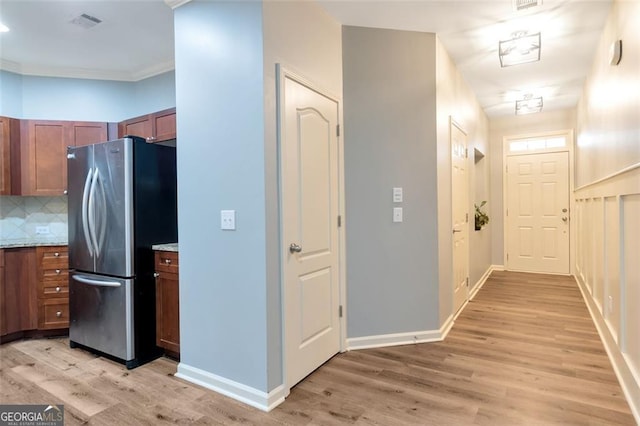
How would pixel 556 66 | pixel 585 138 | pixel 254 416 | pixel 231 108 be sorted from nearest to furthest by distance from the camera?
pixel 254 416
pixel 231 108
pixel 556 66
pixel 585 138

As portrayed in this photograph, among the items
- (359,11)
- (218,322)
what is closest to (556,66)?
(359,11)

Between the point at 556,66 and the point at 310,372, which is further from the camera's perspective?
the point at 556,66

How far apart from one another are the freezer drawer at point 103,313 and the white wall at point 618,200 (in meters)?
3.30

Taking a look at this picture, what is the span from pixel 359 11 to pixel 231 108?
52.6 inches

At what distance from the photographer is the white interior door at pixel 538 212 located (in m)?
5.87

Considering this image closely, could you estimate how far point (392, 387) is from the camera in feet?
7.72

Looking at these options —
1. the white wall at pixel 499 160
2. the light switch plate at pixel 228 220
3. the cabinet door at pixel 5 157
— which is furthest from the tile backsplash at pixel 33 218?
the white wall at pixel 499 160

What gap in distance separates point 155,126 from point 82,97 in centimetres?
124

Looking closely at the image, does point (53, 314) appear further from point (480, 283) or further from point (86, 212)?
point (480, 283)

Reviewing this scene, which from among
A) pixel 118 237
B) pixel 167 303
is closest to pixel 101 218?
pixel 118 237

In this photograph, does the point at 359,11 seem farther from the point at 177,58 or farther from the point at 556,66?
the point at 556,66

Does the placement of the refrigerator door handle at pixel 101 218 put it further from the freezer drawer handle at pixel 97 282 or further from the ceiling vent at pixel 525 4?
the ceiling vent at pixel 525 4

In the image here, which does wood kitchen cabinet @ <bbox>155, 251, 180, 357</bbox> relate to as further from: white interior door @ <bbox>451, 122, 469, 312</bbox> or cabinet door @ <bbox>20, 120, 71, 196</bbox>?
white interior door @ <bbox>451, 122, 469, 312</bbox>

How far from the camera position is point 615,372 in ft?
8.22
